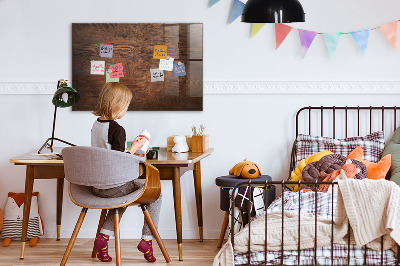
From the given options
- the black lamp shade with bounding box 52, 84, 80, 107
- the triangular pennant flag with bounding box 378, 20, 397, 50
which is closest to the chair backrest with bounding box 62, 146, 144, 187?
the black lamp shade with bounding box 52, 84, 80, 107

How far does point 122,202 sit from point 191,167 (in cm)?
90

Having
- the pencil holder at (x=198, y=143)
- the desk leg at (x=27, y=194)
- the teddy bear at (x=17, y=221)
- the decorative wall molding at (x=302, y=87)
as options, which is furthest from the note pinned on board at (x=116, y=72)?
the teddy bear at (x=17, y=221)

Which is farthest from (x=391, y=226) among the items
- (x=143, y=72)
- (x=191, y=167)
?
(x=143, y=72)

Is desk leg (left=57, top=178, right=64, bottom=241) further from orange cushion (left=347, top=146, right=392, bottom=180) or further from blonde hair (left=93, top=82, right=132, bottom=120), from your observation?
orange cushion (left=347, top=146, right=392, bottom=180)

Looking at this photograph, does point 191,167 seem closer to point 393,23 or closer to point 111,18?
point 111,18

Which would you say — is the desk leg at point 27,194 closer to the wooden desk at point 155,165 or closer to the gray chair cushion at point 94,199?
the wooden desk at point 155,165

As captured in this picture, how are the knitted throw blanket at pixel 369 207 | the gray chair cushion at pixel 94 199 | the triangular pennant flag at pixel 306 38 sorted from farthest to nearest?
the triangular pennant flag at pixel 306 38 < the gray chair cushion at pixel 94 199 < the knitted throw blanket at pixel 369 207

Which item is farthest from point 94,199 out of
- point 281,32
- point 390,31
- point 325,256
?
point 390,31

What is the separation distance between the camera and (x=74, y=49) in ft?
14.4

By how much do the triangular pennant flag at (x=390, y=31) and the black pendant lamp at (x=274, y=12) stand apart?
138 centimetres

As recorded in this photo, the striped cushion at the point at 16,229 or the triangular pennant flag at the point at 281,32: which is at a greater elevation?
the triangular pennant flag at the point at 281,32

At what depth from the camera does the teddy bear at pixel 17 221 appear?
4.27 metres

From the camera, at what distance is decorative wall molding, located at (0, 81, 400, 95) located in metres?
4.30

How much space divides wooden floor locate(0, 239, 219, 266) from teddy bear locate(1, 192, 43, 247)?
6 centimetres
